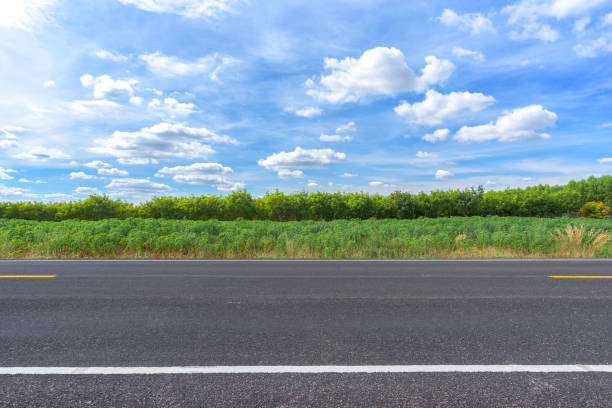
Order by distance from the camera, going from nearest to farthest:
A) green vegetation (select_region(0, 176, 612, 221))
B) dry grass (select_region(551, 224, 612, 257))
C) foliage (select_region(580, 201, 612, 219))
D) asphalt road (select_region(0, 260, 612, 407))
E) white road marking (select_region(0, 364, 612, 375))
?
asphalt road (select_region(0, 260, 612, 407)) → white road marking (select_region(0, 364, 612, 375)) → dry grass (select_region(551, 224, 612, 257)) → green vegetation (select_region(0, 176, 612, 221)) → foliage (select_region(580, 201, 612, 219))

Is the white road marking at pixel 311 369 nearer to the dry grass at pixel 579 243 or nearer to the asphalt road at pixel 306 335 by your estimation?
the asphalt road at pixel 306 335

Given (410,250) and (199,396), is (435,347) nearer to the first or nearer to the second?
(199,396)

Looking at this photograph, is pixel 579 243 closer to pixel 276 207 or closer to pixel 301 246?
pixel 301 246

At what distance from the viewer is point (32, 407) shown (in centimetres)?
272

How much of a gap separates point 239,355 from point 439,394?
6.46 feet

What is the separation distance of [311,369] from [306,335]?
88 centimetres

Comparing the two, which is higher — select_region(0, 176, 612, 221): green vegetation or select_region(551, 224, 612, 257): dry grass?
select_region(0, 176, 612, 221): green vegetation

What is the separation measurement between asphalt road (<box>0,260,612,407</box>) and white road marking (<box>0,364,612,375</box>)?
0.26 ft

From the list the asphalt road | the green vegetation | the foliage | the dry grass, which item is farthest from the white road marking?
the foliage

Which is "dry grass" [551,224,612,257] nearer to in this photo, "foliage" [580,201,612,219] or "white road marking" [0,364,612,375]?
"white road marking" [0,364,612,375]

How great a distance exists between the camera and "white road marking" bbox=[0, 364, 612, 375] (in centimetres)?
320

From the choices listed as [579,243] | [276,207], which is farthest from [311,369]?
[276,207]

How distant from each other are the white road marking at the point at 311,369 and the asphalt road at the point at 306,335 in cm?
8

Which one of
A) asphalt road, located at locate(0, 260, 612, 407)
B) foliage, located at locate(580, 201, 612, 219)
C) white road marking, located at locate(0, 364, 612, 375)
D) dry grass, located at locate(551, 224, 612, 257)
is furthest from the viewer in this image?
foliage, located at locate(580, 201, 612, 219)
